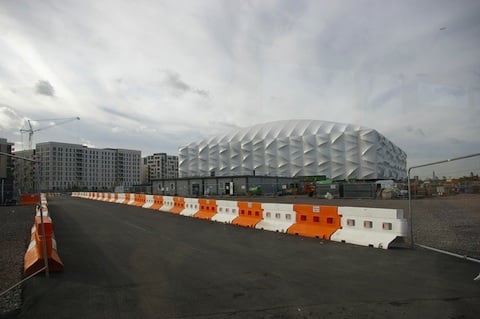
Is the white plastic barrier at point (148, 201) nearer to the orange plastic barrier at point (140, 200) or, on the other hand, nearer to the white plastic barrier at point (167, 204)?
the orange plastic barrier at point (140, 200)

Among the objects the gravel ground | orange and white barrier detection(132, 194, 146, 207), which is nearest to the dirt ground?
the gravel ground

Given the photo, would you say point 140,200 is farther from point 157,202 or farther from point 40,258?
point 40,258

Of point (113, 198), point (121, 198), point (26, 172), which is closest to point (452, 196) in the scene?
point (121, 198)

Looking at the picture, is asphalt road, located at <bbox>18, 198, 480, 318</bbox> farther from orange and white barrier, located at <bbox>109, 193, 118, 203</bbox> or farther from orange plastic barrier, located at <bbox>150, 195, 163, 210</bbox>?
orange and white barrier, located at <bbox>109, 193, 118, 203</bbox>

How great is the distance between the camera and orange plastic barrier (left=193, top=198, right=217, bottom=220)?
17.0m

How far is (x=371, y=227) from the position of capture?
388 inches

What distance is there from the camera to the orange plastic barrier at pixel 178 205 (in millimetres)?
20705

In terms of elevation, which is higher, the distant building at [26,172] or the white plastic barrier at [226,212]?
the distant building at [26,172]

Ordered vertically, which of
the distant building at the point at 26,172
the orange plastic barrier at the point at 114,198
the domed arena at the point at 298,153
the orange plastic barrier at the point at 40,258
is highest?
the domed arena at the point at 298,153

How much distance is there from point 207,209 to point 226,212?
2.06m

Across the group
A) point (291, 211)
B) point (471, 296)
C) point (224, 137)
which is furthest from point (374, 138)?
point (471, 296)

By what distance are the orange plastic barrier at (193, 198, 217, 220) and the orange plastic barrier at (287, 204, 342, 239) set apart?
5.67m

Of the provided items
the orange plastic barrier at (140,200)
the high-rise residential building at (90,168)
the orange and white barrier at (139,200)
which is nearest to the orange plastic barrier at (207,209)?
the orange plastic barrier at (140,200)

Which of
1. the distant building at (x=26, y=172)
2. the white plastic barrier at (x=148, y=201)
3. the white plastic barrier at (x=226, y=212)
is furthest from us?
the white plastic barrier at (x=148, y=201)
